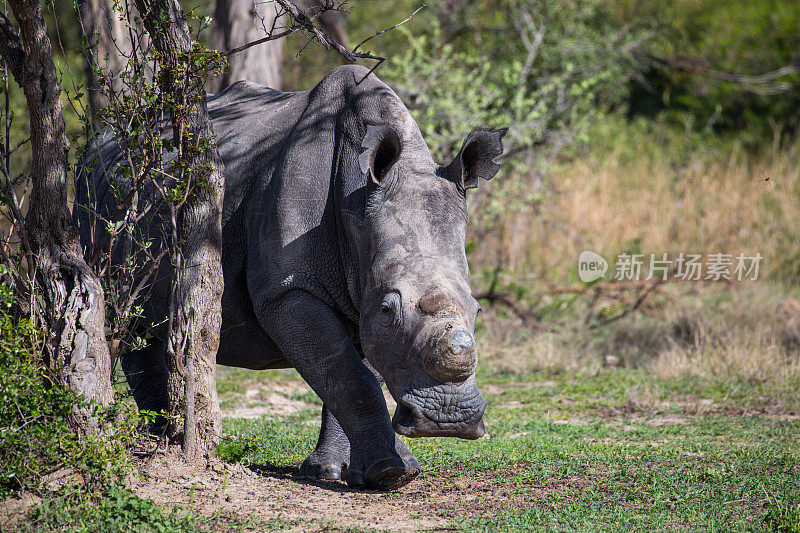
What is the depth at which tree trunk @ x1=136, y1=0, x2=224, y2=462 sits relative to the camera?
466 cm

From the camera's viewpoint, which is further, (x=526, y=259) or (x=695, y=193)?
(x=695, y=193)

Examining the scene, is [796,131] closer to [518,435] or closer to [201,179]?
[518,435]

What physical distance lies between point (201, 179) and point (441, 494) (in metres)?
2.11

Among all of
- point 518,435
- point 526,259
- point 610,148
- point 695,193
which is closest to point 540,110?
point 526,259

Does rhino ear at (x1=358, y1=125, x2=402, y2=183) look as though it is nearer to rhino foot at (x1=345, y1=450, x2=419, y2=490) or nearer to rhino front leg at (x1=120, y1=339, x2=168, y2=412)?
rhino foot at (x1=345, y1=450, x2=419, y2=490)

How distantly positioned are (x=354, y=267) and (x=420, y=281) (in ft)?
2.00

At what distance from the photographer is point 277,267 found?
4836 mm

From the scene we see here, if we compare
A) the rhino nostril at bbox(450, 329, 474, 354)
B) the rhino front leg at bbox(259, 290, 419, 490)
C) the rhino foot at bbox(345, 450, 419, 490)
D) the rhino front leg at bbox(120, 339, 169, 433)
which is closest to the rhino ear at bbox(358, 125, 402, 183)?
the rhino front leg at bbox(259, 290, 419, 490)

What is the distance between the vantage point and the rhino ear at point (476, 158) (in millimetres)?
4762

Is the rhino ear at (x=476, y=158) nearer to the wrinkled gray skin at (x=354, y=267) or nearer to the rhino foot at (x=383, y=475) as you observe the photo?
the wrinkled gray skin at (x=354, y=267)

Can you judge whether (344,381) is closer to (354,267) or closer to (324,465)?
(354,267)

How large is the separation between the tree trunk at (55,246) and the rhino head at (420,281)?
1.33 m

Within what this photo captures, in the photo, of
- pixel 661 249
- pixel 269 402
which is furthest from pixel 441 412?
pixel 661 249

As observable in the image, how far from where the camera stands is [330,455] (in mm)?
5352
